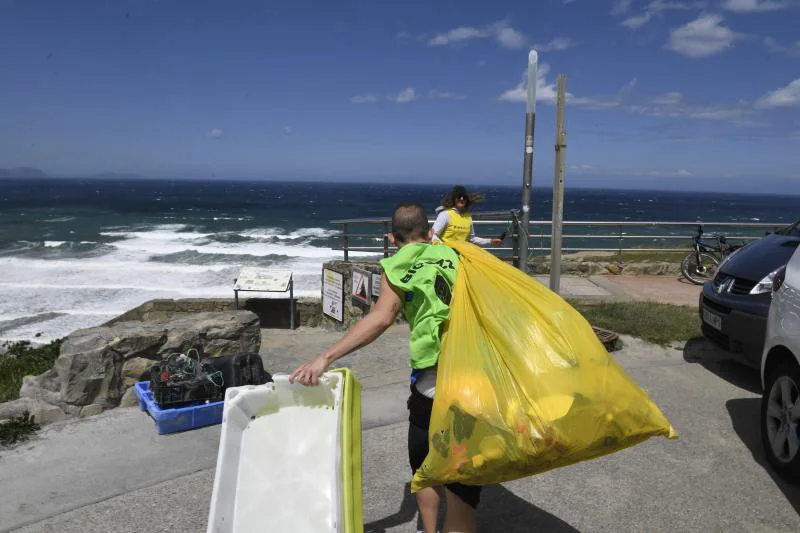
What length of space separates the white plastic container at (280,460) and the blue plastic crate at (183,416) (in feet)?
6.63

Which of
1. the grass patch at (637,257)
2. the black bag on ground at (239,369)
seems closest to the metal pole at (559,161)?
the black bag on ground at (239,369)

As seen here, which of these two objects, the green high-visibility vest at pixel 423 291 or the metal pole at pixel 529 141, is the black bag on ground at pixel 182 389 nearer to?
the green high-visibility vest at pixel 423 291

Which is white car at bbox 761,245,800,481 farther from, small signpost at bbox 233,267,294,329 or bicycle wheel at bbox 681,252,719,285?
bicycle wheel at bbox 681,252,719,285

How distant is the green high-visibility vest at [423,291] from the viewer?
2480 millimetres

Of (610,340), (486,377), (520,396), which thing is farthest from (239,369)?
(610,340)

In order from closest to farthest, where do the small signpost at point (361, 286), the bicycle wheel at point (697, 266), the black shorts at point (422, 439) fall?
the black shorts at point (422, 439)
the small signpost at point (361, 286)
the bicycle wheel at point (697, 266)

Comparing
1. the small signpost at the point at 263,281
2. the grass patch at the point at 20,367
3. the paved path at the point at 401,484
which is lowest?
the grass patch at the point at 20,367

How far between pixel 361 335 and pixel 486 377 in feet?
1.68

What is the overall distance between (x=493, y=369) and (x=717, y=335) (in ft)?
13.1

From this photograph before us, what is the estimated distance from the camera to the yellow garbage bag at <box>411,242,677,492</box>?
2.25 meters

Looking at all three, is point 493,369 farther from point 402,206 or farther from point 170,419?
point 170,419

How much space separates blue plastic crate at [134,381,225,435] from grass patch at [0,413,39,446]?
28.6 inches

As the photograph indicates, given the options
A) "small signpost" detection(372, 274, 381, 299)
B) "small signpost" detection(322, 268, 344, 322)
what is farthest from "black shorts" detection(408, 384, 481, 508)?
"small signpost" detection(322, 268, 344, 322)

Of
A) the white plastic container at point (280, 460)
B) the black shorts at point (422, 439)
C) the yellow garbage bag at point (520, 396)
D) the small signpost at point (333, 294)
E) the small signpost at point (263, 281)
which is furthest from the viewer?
the small signpost at point (263, 281)
